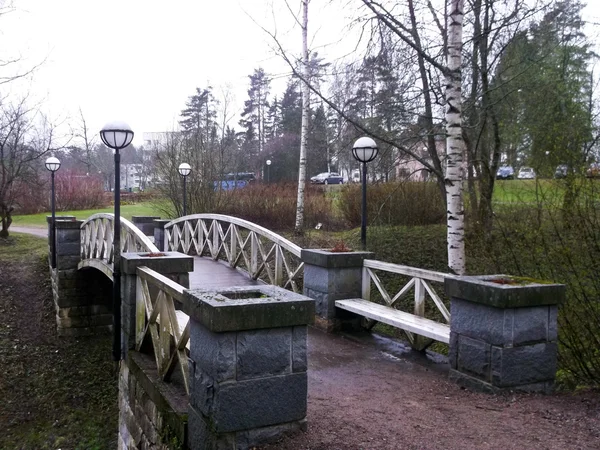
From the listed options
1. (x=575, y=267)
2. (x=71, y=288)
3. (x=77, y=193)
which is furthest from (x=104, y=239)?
(x=77, y=193)

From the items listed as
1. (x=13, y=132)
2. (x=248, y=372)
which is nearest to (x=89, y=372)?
(x=248, y=372)

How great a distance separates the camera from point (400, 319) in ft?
19.6

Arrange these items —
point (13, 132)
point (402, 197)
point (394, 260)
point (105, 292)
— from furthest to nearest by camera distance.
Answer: point (13, 132)
point (105, 292)
point (402, 197)
point (394, 260)

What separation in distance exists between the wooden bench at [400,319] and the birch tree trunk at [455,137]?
153 cm

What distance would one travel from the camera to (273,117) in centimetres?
4472

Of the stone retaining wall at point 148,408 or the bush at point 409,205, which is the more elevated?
the bush at point 409,205

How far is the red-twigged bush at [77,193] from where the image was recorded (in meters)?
34.6

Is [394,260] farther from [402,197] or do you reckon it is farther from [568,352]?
[568,352]

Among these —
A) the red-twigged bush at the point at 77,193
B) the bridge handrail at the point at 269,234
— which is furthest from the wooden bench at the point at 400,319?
the red-twigged bush at the point at 77,193

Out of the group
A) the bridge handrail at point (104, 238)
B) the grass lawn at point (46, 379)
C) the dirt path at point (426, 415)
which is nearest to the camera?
the dirt path at point (426, 415)

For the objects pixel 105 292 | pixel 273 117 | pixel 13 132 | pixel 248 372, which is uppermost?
pixel 273 117

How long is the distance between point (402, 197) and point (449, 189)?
25.0ft

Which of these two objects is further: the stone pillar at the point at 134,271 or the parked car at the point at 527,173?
the parked car at the point at 527,173

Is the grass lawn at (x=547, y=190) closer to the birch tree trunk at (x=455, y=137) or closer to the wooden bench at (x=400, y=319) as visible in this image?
the birch tree trunk at (x=455, y=137)
